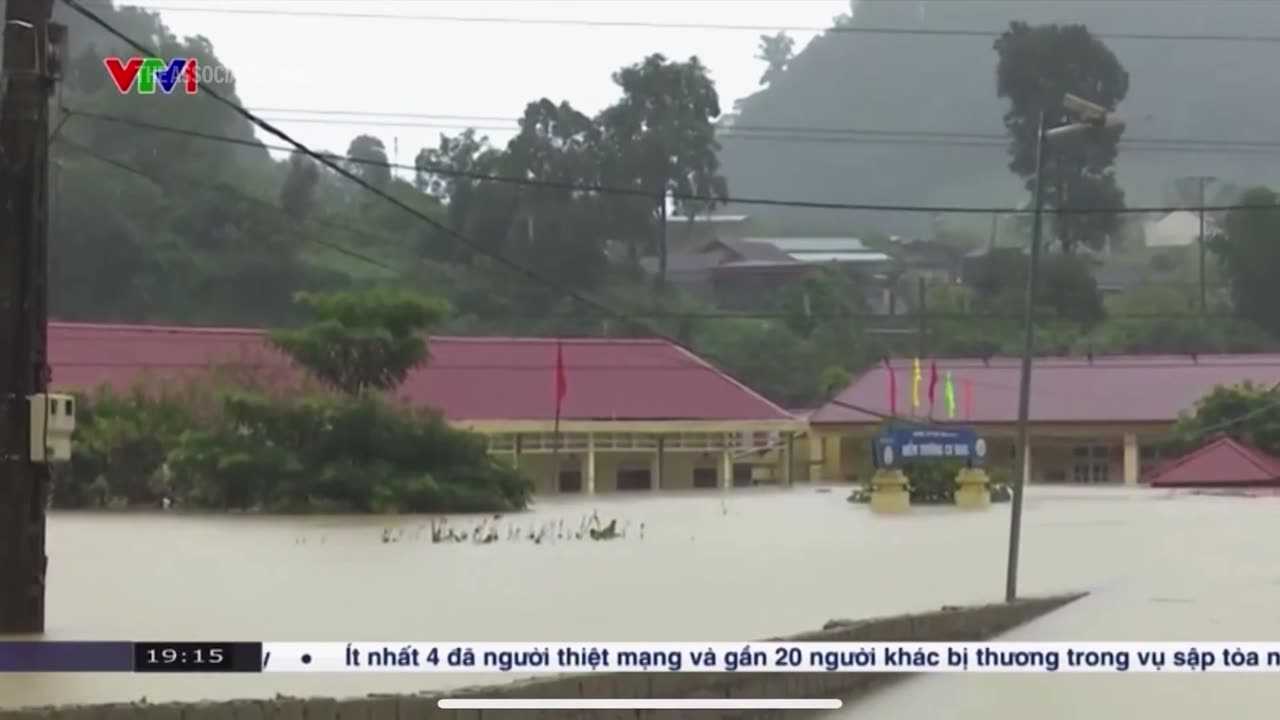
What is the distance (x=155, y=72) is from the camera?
411 inches

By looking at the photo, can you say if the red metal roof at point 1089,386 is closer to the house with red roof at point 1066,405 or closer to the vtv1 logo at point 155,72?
the house with red roof at point 1066,405

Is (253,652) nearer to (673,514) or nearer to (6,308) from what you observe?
(6,308)

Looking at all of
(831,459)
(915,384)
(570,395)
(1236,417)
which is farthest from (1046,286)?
(831,459)

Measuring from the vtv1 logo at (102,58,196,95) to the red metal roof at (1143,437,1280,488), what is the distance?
988 inches

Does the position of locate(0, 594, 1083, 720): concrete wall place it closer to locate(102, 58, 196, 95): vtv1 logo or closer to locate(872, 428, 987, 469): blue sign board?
→ locate(102, 58, 196, 95): vtv1 logo

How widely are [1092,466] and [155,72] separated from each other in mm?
27923

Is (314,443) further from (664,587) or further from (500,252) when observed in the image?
(664,587)

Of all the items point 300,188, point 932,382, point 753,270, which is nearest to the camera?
point 300,188

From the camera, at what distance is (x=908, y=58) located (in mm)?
56781

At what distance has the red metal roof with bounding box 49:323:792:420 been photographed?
28.7 metres

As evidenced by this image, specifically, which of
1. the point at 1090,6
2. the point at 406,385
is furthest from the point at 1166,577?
the point at 1090,6

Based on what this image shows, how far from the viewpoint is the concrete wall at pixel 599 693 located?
6.13m

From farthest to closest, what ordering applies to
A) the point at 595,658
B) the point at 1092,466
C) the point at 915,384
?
1. the point at 1092,466
2. the point at 915,384
3. the point at 595,658

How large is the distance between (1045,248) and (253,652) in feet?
89.0
